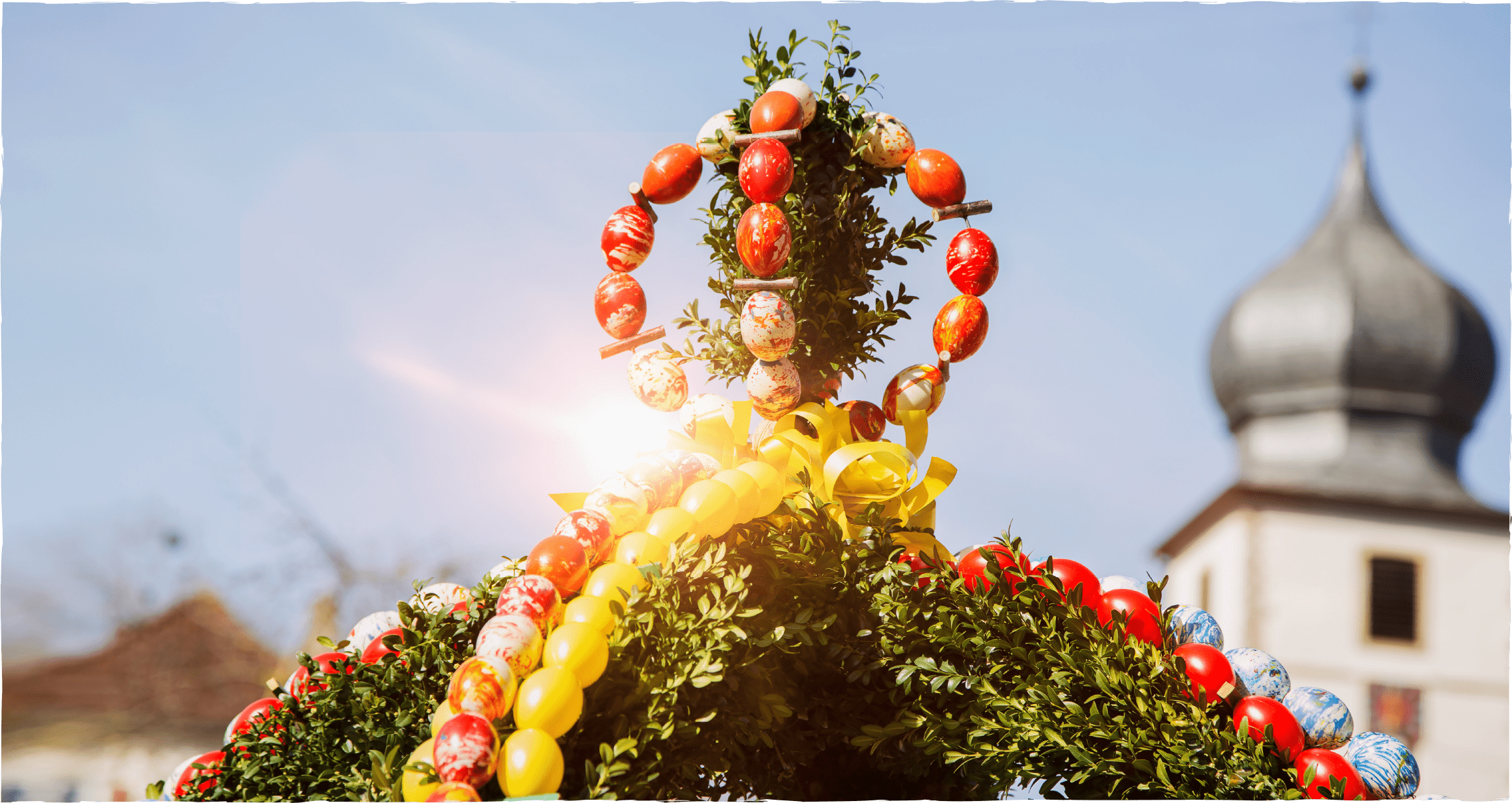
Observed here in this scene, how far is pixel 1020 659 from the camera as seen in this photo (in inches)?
95.2

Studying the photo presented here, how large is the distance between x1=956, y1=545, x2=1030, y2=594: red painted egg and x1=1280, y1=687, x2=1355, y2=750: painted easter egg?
1.86 ft

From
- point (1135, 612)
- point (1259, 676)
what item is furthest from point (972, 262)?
point (1259, 676)

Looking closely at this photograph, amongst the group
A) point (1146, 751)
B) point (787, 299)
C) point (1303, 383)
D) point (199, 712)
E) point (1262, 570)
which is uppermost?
point (1303, 383)

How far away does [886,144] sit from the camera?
278 centimetres

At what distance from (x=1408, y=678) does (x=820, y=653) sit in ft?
86.5

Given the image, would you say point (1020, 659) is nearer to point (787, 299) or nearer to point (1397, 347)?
point (787, 299)

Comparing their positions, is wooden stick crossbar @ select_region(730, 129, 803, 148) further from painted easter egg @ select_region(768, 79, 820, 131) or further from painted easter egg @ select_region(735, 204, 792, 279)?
painted easter egg @ select_region(735, 204, 792, 279)

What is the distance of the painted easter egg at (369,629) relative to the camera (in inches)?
107

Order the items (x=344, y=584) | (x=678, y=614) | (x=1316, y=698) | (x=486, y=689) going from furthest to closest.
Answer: (x=344, y=584) → (x=1316, y=698) → (x=678, y=614) → (x=486, y=689)

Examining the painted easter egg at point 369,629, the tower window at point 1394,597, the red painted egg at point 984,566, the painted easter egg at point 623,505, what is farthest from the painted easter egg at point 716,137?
the tower window at point 1394,597

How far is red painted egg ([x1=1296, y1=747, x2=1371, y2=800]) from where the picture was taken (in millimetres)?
2250

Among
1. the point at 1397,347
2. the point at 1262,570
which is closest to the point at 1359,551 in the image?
the point at 1262,570

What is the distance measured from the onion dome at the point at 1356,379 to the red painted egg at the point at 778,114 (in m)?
25.9

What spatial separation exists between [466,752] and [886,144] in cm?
154
